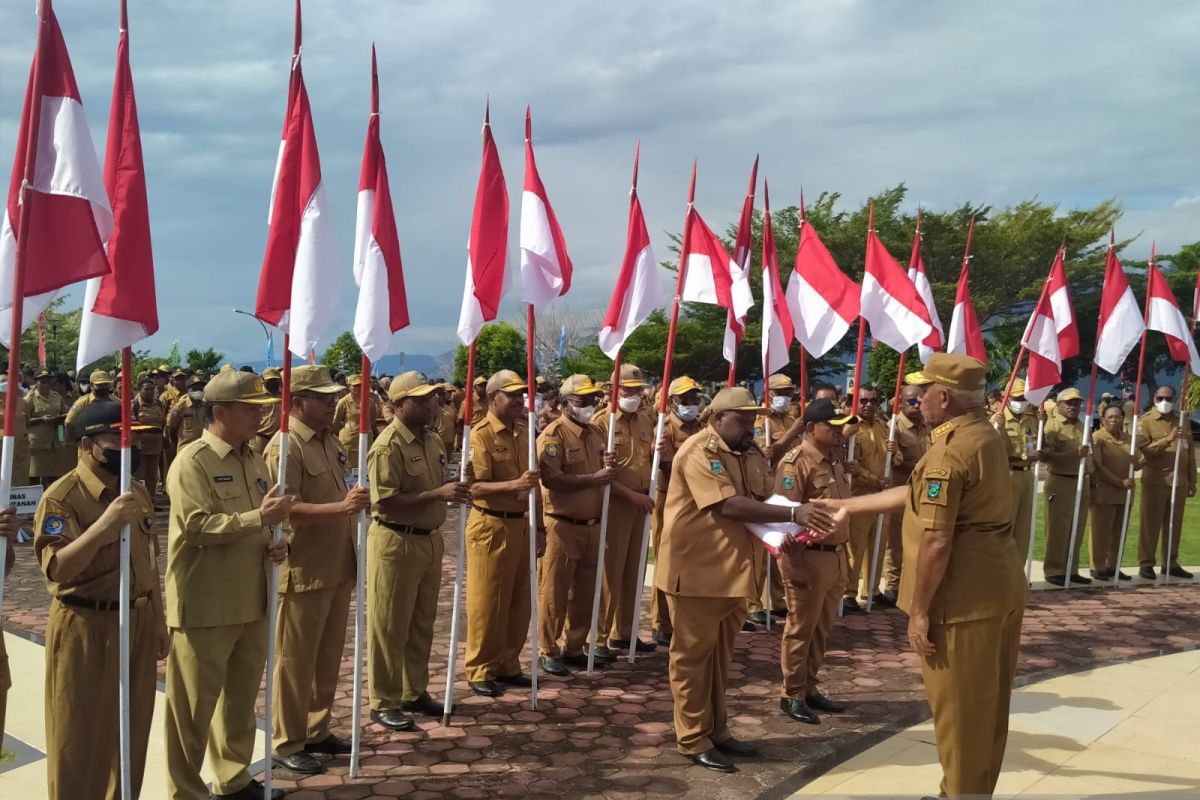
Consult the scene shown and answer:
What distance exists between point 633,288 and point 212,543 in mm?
4372

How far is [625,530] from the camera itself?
791 centimetres

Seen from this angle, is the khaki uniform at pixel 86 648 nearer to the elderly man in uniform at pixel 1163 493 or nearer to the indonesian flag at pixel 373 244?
the indonesian flag at pixel 373 244

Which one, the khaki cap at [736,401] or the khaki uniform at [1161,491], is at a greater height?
the khaki cap at [736,401]

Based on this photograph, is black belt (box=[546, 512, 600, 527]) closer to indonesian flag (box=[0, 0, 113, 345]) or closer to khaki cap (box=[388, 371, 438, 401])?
khaki cap (box=[388, 371, 438, 401])

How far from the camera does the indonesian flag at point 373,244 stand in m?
5.48

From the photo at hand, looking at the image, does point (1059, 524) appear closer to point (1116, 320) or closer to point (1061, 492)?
point (1061, 492)

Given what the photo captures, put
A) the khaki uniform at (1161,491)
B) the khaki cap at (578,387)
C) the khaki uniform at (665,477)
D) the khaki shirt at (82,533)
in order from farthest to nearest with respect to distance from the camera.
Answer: the khaki uniform at (1161,491)
the khaki uniform at (665,477)
the khaki cap at (578,387)
the khaki shirt at (82,533)

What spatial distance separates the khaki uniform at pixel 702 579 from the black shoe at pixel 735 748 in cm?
4

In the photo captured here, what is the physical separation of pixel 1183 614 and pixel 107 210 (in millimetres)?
10354

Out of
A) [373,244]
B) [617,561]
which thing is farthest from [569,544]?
[373,244]

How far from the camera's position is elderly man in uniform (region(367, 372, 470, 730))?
5945mm

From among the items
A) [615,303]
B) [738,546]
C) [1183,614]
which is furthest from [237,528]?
[1183,614]

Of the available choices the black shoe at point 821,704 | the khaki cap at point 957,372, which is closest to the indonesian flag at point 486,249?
the khaki cap at point 957,372

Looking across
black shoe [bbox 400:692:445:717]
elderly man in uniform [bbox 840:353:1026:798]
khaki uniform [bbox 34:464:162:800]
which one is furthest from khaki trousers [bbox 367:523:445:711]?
elderly man in uniform [bbox 840:353:1026:798]
